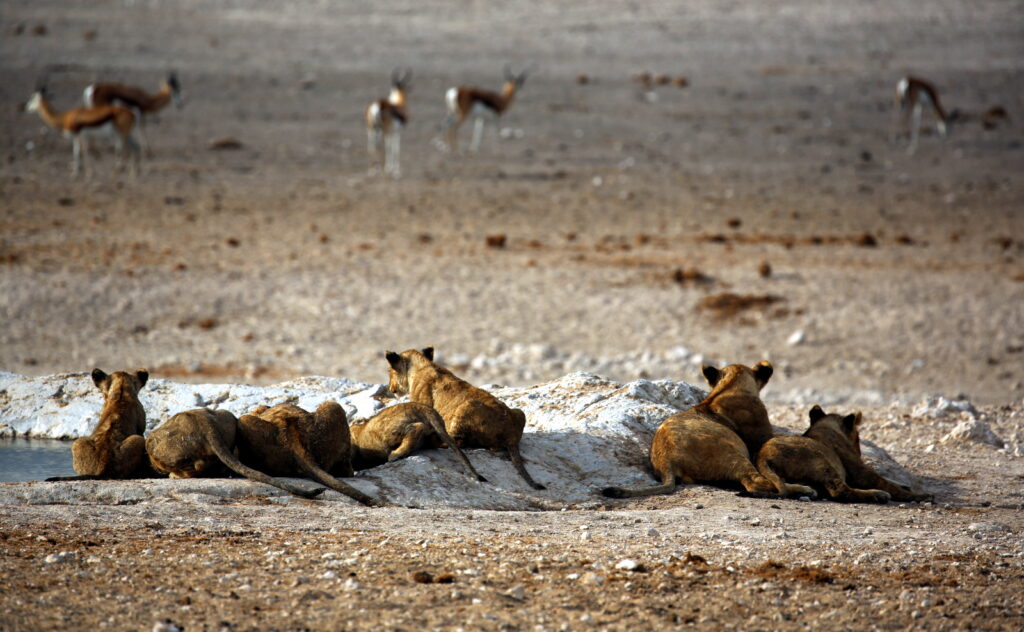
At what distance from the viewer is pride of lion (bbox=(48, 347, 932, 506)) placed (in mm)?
7184

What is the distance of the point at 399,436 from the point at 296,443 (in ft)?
2.56

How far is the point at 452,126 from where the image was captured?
2995 centimetres

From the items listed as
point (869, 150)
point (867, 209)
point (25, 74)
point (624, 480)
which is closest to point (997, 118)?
point (869, 150)

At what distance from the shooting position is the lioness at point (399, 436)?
766 centimetres

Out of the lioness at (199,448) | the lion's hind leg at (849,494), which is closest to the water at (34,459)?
the lioness at (199,448)

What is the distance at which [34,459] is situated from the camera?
8430 millimetres

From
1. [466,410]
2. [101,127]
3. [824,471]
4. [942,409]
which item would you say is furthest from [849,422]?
[101,127]

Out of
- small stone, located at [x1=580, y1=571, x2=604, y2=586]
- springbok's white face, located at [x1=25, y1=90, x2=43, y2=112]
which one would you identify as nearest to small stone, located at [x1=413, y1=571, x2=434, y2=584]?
small stone, located at [x1=580, y1=571, x2=604, y2=586]

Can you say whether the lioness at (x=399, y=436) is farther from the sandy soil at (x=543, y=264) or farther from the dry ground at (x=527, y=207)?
the dry ground at (x=527, y=207)

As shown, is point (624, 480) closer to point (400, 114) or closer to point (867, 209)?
point (867, 209)

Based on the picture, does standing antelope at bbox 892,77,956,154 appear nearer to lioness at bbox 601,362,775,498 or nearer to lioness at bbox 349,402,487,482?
lioness at bbox 601,362,775,498

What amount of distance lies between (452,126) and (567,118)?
10.7 ft

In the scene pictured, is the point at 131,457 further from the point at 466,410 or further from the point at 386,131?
the point at 386,131

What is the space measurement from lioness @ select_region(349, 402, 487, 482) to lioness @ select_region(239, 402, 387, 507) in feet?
1.38
